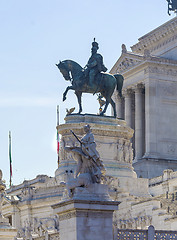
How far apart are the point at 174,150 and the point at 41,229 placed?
114 ft

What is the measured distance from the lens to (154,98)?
90.8m

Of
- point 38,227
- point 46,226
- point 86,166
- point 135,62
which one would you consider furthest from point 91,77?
point 86,166

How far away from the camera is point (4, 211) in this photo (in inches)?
2731

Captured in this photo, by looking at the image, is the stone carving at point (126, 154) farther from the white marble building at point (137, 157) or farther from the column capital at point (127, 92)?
the column capital at point (127, 92)

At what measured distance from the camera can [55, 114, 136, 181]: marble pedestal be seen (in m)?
67.6

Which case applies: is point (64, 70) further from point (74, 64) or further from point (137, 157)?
point (137, 157)

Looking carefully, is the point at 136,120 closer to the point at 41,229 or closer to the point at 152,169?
the point at 152,169

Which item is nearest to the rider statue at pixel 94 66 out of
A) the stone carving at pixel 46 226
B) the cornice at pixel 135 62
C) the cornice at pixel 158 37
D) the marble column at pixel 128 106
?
the stone carving at pixel 46 226

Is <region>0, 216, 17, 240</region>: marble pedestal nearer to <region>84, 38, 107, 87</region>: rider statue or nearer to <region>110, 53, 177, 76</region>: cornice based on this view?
<region>84, 38, 107, 87</region>: rider statue

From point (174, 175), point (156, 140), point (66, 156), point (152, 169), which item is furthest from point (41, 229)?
point (156, 140)

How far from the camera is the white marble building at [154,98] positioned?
8880cm

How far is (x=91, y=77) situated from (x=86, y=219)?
38661 mm

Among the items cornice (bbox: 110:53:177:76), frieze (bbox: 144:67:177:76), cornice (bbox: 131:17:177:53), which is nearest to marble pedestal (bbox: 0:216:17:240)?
cornice (bbox: 110:53:177:76)

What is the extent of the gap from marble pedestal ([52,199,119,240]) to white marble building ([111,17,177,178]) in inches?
2143
